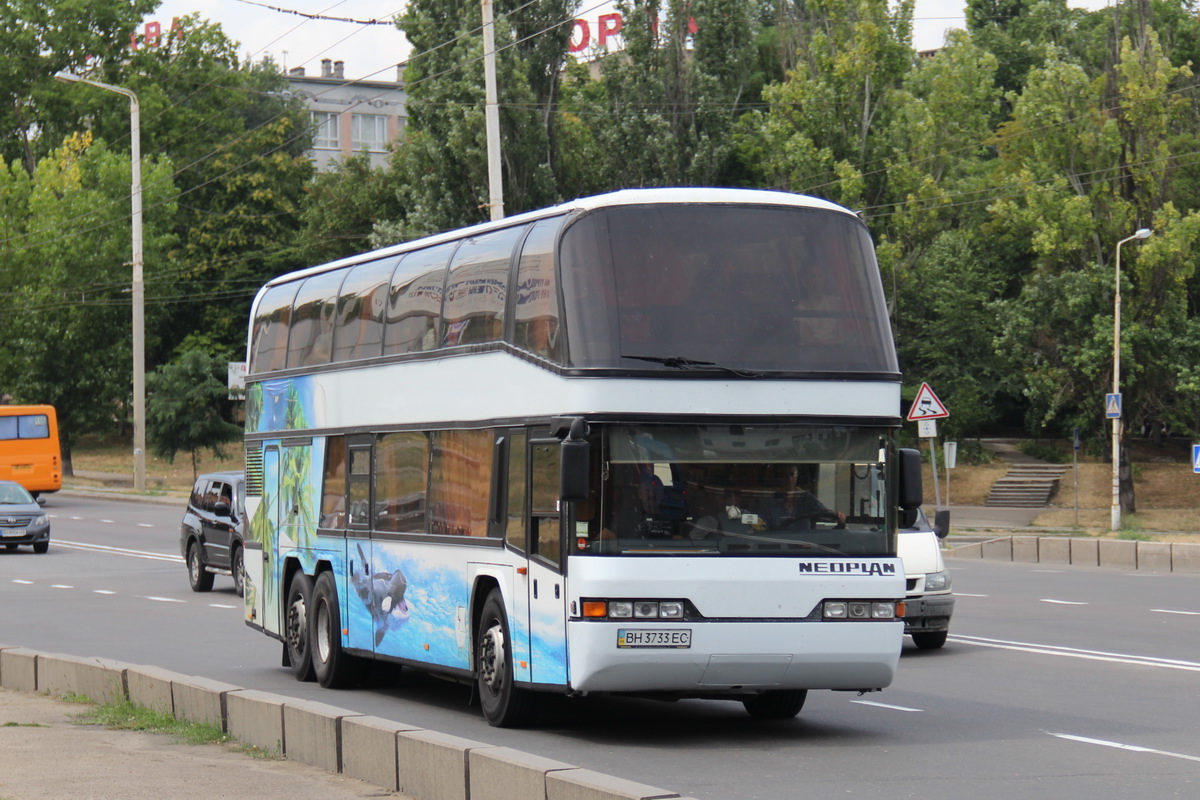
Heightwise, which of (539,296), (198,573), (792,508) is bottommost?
(198,573)

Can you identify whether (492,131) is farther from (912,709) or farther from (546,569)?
(546,569)

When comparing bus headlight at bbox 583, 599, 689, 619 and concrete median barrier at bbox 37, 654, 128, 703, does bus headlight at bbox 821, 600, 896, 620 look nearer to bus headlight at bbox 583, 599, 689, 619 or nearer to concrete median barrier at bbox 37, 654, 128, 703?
bus headlight at bbox 583, 599, 689, 619

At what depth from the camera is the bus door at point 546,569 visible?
10.8 metres

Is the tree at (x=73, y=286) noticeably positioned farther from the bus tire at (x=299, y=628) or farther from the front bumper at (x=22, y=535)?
the bus tire at (x=299, y=628)

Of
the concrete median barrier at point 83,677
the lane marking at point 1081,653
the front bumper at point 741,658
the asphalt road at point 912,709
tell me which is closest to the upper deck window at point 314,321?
the asphalt road at point 912,709

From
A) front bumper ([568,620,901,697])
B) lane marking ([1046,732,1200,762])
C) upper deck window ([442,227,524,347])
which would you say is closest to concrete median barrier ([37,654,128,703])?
upper deck window ([442,227,524,347])

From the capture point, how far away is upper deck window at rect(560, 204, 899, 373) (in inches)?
431

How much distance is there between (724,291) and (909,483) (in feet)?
5.73

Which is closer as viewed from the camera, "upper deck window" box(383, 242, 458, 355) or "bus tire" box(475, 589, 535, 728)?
"bus tire" box(475, 589, 535, 728)

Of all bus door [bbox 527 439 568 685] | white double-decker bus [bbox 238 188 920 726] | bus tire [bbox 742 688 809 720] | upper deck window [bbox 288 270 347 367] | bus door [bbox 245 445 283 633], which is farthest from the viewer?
bus door [bbox 245 445 283 633]

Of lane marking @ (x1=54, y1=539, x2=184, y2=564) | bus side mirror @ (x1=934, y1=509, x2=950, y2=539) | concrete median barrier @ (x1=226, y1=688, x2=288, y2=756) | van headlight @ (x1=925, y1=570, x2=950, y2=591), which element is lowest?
lane marking @ (x1=54, y1=539, x2=184, y2=564)

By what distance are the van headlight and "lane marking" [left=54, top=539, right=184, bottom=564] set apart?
18.9 m

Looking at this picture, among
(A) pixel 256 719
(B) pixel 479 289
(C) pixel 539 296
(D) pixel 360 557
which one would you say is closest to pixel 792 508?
(C) pixel 539 296

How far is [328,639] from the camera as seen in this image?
1490 cm
